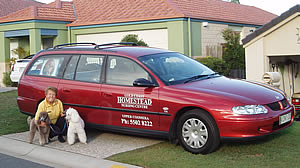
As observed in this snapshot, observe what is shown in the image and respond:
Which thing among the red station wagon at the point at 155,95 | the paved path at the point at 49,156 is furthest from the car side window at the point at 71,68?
the paved path at the point at 49,156

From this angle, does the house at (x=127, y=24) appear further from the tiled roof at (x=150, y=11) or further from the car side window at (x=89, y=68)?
the car side window at (x=89, y=68)

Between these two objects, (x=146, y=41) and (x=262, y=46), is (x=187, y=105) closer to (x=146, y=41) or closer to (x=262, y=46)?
(x=262, y=46)

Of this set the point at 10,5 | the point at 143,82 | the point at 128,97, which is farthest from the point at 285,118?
the point at 10,5

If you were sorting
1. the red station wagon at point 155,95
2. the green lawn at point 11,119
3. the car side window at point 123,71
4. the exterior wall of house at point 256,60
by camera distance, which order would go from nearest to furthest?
the red station wagon at point 155,95 → the car side window at point 123,71 → the green lawn at point 11,119 → the exterior wall of house at point 256,60

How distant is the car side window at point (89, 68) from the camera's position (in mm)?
7212

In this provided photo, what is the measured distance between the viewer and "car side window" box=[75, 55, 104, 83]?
23.7 feet

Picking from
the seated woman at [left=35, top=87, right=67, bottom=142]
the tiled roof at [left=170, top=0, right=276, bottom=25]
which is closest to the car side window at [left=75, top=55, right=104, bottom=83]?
the seated woman at [left=35, top=87, right=67, bottom=142]

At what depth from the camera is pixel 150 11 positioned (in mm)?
20641

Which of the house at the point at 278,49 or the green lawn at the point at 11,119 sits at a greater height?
the house at the point at 278,49

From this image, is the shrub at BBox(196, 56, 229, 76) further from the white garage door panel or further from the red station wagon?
the red station wagon

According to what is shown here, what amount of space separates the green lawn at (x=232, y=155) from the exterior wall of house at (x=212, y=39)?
13901 mm


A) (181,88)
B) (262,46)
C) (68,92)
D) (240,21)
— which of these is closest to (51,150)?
(68,92)

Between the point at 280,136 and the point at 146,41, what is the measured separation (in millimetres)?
13901

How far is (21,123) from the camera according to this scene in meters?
8.95
